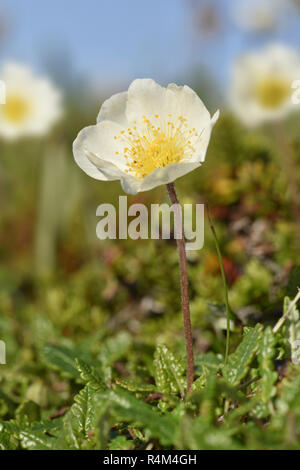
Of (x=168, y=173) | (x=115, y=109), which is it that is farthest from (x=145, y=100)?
(x=168, y=173)

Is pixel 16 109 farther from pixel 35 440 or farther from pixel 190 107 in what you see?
pixel 35 440

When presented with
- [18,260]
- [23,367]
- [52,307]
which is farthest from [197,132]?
[18,260]

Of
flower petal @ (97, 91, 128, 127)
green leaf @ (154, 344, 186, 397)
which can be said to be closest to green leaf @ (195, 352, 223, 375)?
green leaf @ (154, 344, 186, 397)

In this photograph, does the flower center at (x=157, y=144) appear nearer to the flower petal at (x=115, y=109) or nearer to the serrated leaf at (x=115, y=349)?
the flower petal at (x=115, y=109)

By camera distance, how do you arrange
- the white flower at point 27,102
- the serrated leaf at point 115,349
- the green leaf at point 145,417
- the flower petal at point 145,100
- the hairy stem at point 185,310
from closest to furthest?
1. the green leaf at point 145,417
2. the hairy stem at point 185,310
3. the flower petal at point 145,100
4. the serrated leaf at point 115,349
5. the white flower at point 27,102

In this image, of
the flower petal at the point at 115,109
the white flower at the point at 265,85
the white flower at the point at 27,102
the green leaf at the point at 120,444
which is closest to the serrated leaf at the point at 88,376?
the green leaf at the point at 120,444

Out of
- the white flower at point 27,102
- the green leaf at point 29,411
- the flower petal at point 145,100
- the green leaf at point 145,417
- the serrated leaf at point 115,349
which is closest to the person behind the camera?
the green leaf at point 145,417
